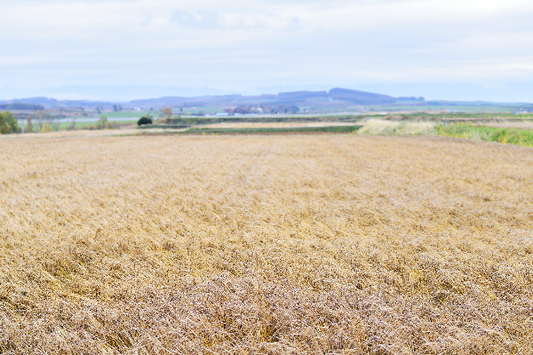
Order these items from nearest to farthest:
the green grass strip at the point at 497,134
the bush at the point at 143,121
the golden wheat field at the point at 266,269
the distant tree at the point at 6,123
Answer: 1. the golden wheat field at the point at 266,269
2. the green grass strip at the point at 497,134
3. the bush at the point at 143,121
4. the distant tree at the point at 6,123

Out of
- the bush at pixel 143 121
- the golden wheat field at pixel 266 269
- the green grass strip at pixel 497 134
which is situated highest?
the bush at pixel 143 121

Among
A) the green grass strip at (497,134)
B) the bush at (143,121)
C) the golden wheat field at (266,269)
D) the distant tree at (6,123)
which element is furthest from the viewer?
the distant tree at (6,123)

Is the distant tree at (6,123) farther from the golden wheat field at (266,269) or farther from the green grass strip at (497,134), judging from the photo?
the golden wheat field at (266,269)

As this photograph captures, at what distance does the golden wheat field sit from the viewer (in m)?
4.23

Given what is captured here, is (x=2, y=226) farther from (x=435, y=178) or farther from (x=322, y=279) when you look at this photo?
(x=435, y=178)

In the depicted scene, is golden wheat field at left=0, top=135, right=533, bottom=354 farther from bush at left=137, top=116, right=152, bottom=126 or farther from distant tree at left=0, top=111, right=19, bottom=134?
distant tree at left=0, top=111, right=19, bottom=134

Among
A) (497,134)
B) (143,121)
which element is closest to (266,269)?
(497,134)

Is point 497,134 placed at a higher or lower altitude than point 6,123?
lower

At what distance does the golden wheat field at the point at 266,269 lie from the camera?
423cm

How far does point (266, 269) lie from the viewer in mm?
6000

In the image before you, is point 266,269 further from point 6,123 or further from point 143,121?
point 6,123

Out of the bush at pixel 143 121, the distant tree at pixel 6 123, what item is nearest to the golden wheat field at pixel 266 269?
the bush at pixel 143 121

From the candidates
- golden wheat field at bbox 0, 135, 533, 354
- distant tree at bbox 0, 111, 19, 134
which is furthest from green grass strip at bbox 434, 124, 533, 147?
distant tree at bbox 0, 111, 19, 134

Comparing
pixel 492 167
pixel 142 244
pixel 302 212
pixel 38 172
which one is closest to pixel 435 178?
pixel 492 167
